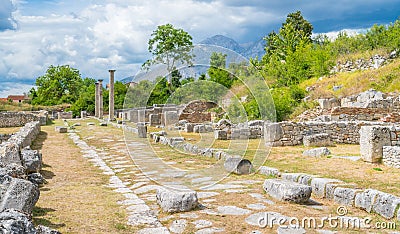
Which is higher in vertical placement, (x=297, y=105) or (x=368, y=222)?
(x=297, y=105)

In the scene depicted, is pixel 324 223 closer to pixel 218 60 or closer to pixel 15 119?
pixel 218 60

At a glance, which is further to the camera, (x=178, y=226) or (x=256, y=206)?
(x=256, y=206)

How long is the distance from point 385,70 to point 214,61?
2356 cm

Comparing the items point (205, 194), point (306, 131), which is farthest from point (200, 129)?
point (205, 194)

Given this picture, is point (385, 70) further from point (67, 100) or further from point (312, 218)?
point (67, 100)

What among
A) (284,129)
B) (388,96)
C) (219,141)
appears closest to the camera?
(284,129)

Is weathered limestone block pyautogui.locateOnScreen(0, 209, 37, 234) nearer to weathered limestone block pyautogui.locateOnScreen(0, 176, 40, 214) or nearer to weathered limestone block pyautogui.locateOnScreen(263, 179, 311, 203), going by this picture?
weathered limestone block pyautogui.locateOnScreen(0, 176, 40, 214)

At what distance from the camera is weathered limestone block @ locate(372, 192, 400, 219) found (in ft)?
18.2

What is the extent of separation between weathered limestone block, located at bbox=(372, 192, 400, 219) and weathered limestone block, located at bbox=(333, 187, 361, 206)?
1.52 ft

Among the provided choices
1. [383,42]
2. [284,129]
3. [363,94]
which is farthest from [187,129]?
[383,42]

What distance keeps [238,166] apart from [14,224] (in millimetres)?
5977

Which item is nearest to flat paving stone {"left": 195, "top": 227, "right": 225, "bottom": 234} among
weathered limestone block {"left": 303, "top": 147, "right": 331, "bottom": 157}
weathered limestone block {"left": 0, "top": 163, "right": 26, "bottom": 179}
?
weathered limestone block {"left": 0, "top": 163, "right": 26, "bottom": 179}

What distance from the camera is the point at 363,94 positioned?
81.8 feet
